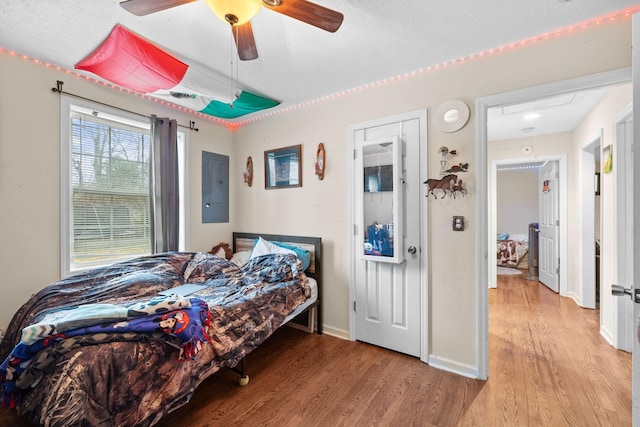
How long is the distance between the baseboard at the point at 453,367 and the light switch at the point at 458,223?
110 centimetres

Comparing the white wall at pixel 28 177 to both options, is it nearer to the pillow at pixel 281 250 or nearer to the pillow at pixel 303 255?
the pillow at pixel 281 250

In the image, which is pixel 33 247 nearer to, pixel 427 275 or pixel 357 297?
pixel 357 297

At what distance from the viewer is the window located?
2439 millimetres

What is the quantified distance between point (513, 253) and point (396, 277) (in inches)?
191

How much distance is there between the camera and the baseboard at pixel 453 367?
2170 mm

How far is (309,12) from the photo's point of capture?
1.37 m

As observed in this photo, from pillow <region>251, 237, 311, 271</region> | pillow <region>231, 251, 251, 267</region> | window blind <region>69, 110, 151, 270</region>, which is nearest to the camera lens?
window blind <region>69, 110, 151, 270</region>

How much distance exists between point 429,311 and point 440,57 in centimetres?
211

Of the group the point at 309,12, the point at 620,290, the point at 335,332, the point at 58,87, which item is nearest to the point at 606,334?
the point at 620,290

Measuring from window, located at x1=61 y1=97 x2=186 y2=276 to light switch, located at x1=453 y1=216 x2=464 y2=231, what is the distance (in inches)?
122

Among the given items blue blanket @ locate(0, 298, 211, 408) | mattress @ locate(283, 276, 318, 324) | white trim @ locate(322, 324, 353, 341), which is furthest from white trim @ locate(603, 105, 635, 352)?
blue blanket @ locate(0, 298, 211, 408)

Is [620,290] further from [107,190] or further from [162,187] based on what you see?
[107,190]

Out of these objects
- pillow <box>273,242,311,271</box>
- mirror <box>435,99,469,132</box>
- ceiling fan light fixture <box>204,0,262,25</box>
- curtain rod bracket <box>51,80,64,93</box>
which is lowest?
pillow <box>273,242,311,271</box>

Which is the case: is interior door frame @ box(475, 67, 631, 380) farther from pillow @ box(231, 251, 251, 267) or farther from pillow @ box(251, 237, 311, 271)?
pillow @ box(231, 251, 251, 267)
